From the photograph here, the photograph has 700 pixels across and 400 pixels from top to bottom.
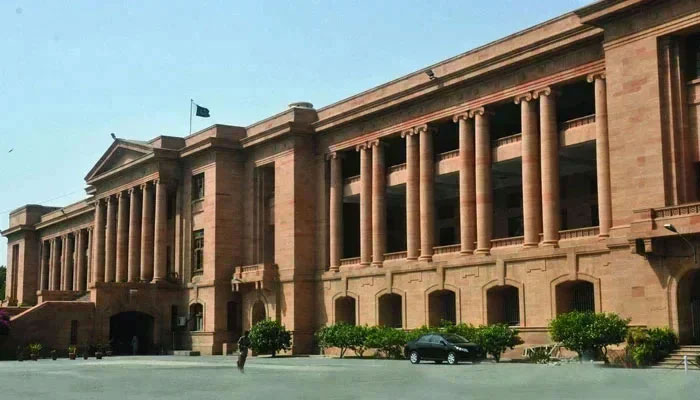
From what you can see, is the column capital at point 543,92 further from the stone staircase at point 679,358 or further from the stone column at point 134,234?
the stone column at point 134,234

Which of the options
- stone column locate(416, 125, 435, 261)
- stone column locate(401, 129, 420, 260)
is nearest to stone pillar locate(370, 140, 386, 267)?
stone column locate(401, 129, 420, 260)

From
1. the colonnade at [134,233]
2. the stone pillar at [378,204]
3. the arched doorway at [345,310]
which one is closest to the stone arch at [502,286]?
the stone pillar at [378,204]

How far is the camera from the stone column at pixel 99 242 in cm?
8100

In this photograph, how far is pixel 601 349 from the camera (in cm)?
3738

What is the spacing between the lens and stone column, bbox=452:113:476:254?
48531 mm

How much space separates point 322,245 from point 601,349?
25.7m

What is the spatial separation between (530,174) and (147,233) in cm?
3659

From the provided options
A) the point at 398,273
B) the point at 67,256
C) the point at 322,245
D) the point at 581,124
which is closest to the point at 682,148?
the point at 581,124

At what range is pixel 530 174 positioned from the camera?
4491 cm

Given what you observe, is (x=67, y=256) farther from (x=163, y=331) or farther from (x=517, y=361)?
(x=517, y=361)

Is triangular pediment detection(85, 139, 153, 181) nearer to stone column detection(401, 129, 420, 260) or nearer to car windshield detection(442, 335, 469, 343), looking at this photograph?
stone column detection(401, 129, 420, 260)

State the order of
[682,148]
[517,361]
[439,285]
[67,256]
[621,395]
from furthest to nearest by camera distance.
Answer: [67,256] → [439,285] → [517,361] → [682,148] → [621,395]

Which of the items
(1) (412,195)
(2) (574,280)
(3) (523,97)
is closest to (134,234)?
(1) (412,195)

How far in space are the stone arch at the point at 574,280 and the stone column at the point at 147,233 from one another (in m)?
38.0
